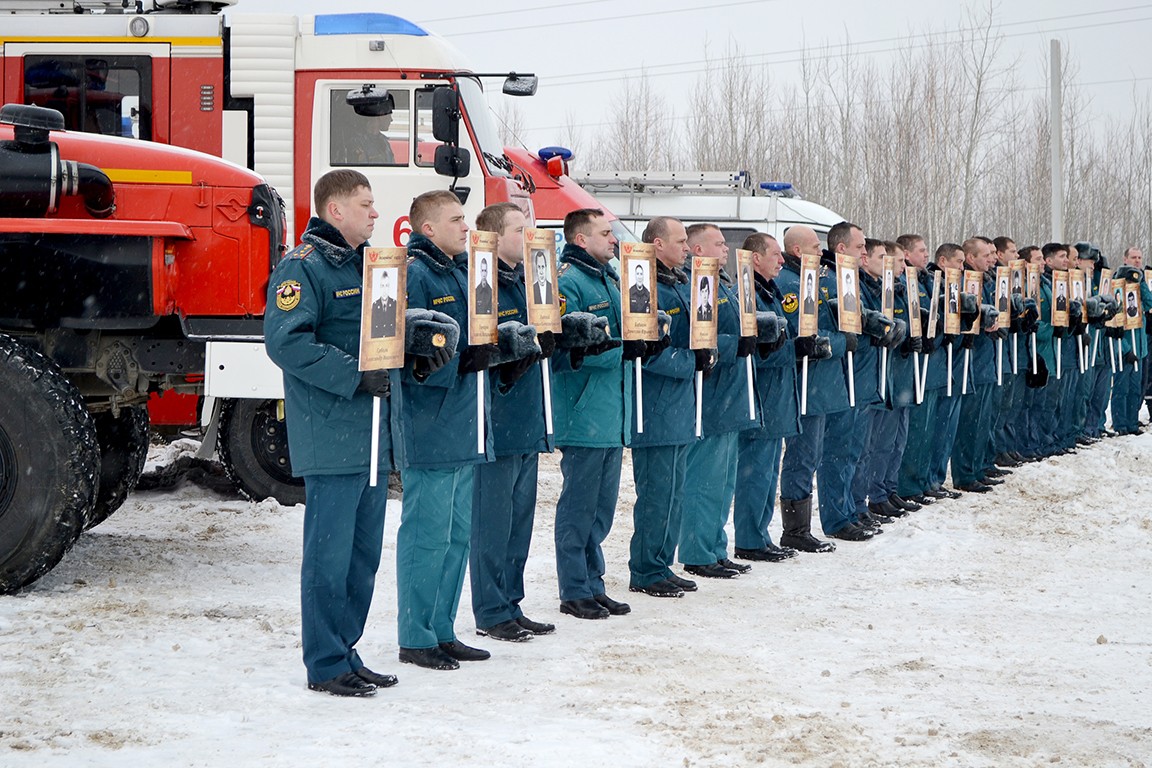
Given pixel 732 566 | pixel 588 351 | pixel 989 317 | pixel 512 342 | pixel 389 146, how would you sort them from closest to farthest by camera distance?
pixel 512 342 → pixel 588 351 → pixel 732 566 → pixel 389 146 → pixel 989 317

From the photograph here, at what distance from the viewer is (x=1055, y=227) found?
83.9 ft

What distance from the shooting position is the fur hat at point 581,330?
689 cm

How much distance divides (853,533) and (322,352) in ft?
16.5

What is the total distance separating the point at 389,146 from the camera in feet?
35.9

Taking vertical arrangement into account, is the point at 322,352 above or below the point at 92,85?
below

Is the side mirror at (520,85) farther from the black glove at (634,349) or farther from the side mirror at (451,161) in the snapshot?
the black glove at (634,349)

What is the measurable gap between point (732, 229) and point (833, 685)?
540 inches

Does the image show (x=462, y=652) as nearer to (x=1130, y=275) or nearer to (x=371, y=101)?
(x=371, y=101)

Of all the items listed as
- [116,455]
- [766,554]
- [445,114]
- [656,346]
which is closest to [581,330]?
[656,346]

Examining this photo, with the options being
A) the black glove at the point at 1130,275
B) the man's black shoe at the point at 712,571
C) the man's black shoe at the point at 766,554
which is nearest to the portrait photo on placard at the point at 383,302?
the man's black shoe at the point at 712,571

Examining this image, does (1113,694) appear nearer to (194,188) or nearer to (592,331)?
(592,331)

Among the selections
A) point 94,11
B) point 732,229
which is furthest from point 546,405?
point 732,229

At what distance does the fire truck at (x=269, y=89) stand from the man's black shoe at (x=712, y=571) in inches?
145

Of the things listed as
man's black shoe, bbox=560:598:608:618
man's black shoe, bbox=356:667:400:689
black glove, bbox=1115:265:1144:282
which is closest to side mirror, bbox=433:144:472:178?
man's black shoe, bbox=560:598:608:618
